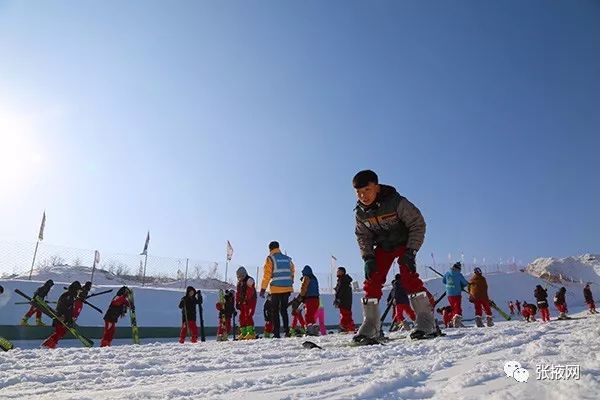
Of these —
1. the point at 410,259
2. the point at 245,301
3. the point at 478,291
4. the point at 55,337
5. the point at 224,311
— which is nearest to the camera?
the point at 410,259

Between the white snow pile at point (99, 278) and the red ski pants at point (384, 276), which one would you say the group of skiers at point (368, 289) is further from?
the white snow pile at point (99, 278)

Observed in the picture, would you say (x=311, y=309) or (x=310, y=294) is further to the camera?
(x=310, y=294)

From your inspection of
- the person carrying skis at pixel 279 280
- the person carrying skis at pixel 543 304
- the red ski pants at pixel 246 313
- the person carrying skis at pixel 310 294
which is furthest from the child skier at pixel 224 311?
the person carrying skis at pixel 543 304

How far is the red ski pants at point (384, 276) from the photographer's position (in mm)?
4340

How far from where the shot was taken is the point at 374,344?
380 cm

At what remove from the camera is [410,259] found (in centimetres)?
436

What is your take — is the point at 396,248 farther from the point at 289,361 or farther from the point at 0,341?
the point at 0,341

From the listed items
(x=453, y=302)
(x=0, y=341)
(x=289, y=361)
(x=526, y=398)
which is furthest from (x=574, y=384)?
(x=453, y=302)

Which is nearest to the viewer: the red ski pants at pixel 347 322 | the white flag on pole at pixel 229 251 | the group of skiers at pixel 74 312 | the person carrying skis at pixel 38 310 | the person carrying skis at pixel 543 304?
the group of skiers at pixel 74 312

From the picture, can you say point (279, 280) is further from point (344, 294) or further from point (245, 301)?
point (344, 294)

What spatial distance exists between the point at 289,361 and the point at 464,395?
1.68 metres

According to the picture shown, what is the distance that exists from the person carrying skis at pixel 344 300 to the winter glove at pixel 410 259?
6.11m

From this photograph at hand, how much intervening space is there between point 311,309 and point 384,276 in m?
5.52

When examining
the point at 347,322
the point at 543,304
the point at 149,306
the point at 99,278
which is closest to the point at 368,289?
the point at 347,322
